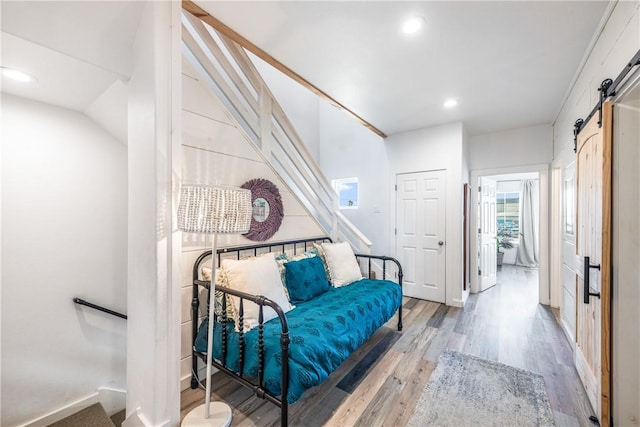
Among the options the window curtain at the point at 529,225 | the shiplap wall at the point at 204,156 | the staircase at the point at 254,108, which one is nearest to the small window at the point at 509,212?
the window curtain at the point at 529,225

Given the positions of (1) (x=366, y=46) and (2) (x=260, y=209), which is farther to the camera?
(2) (x=260, y=209)

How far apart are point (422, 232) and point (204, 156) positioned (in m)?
3.08

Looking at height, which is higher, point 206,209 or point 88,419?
point 206,209

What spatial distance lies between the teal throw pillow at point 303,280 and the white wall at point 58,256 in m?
1.31

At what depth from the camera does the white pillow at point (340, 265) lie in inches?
109

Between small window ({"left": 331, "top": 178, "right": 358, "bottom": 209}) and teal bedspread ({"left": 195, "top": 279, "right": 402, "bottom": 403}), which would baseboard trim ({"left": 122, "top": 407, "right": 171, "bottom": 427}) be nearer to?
teal bedspread ({"left": 195, "top": 279, "right": 402, "bottom": 403})

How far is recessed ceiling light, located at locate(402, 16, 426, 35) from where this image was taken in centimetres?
172

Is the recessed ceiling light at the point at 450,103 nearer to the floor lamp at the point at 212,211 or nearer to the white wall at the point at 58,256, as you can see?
the floor lamp at the point at 212,211

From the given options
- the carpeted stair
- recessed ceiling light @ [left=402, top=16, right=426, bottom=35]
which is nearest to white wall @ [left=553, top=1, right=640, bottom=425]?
recessed ceiling light @ [left=402, top=16, right=426, bottom=35]

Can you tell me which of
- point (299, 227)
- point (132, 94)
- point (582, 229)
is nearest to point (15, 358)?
point (132, 94)

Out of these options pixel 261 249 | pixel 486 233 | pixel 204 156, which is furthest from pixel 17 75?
pixel 486 233

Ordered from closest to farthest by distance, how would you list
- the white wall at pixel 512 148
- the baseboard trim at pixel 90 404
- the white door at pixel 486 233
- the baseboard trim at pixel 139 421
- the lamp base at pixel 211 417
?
the baseboard trim at pixel 139 421 → the lamp base at pixel 211 417 → the baseboard trim at pixel 90 404 → the white wall at pixel 512 148 → the white door at pixel 486 233

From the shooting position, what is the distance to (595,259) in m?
1.68

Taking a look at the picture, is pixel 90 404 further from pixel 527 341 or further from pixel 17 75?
pixel 527 341
